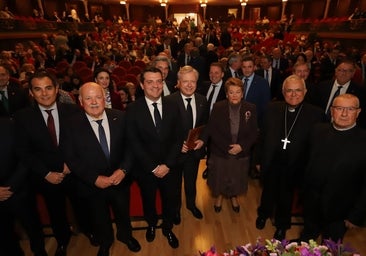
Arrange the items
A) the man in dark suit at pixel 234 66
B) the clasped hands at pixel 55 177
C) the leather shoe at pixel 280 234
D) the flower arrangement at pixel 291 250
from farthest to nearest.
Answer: the man in dark suit at pixel 234 66 < the leather shoe at pixel 280 234 < the clasped hands at pixel 55 177 < the flower arrangement at pixel 291 250

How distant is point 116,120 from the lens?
2373 millimetres

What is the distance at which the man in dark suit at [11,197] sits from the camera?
225 cm

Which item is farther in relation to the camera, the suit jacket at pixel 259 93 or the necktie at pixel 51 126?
the suit jacket at pixel 259 93

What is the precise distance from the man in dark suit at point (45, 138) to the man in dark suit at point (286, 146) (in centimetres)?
207

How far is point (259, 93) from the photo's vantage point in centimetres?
374

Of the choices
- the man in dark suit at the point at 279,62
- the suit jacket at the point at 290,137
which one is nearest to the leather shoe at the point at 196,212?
the suit jacket at the point at 290,137

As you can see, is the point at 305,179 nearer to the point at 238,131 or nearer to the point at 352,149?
the point at 352,149

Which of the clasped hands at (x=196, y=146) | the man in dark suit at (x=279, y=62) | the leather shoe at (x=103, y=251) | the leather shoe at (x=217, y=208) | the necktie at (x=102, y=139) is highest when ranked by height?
the man in dark suit at (x=279, y=62)

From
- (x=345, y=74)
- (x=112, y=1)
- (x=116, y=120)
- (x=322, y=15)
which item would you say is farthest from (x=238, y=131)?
(x=112, y=1)

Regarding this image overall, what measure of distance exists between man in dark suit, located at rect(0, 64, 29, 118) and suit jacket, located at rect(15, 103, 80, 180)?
4.25 ft

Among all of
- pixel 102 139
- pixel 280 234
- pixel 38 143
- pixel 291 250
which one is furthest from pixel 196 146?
pixel 291 250

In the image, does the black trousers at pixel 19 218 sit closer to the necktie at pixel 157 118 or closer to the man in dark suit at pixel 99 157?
the man in dark suit at pixel 99 157

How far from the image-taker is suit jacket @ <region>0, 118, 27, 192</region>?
224cm

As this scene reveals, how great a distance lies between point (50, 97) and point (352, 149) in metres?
2.68
